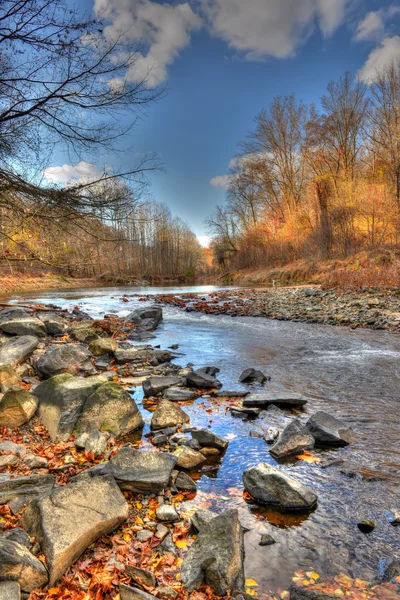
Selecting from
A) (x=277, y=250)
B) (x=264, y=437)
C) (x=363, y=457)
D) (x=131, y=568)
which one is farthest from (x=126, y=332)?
(x=277, y=250)

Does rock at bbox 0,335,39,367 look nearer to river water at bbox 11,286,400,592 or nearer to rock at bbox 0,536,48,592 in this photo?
river water at bbox 11,286,400,592

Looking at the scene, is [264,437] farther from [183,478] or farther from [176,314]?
[176,314]

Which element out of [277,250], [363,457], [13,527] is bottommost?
[363,457]

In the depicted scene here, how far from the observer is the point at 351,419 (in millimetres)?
4258

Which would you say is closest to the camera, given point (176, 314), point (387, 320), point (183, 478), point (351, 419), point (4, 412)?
point (183, 478)

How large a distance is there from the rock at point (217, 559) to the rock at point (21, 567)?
77cm

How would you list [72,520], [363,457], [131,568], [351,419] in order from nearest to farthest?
[131,568], [72,520], [363,457], [351,419]

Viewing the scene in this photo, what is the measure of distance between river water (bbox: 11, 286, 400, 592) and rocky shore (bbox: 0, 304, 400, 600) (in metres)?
0.10

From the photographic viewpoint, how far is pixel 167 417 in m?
4.12

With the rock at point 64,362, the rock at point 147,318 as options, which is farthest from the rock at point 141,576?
the rock at point 147,318

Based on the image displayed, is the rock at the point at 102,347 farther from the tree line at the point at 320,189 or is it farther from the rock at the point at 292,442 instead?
the tree line at the point at 320,189

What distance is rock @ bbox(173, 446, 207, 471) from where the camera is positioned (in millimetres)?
3209

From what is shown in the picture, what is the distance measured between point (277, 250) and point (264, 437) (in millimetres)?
30764

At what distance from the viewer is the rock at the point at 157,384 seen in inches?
205
